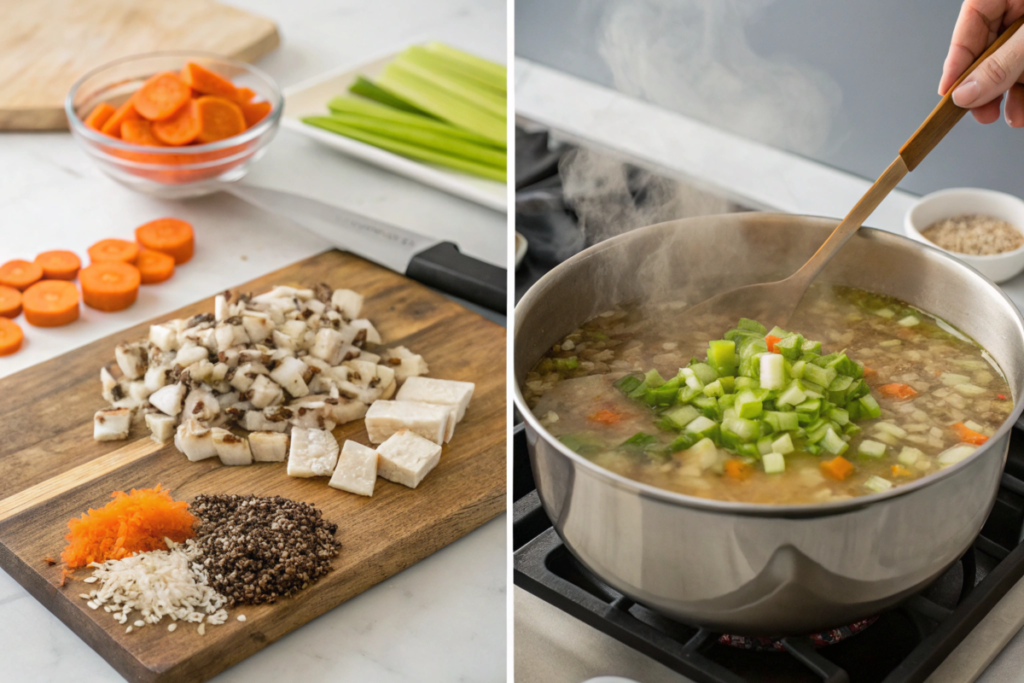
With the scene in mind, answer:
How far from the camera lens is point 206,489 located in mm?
1248

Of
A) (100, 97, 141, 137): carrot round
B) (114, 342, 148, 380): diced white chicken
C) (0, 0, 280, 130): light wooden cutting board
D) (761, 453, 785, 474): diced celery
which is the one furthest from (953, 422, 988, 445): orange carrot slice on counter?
(0, 0, 280, 130): light wooden cutting board

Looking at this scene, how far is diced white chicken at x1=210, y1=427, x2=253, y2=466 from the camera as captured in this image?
4.15 feet

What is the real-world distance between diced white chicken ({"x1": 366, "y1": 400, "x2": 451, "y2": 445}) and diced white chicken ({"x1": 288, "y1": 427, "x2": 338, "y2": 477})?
0.06m

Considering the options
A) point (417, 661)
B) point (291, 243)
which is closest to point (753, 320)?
point (417, 661)

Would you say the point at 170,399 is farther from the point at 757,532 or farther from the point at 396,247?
the point at 757,532

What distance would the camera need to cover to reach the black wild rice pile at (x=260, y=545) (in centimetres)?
108

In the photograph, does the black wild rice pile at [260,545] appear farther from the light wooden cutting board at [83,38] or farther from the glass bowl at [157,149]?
the light wooden cutting board at [83,38]

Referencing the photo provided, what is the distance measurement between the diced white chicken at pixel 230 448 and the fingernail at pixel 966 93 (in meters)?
0.98

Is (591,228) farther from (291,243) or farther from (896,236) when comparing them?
(291,243)

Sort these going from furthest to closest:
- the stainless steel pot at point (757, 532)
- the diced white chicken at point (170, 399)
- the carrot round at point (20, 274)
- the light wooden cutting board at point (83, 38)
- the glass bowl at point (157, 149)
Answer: the light wooden cutting board at point (83, 38)
the glass bowl at point (157, 149)
the carrot round at point (20, 274)
the diced white chicken at point (170, 399)
the stainless steel pot at point (757, 532)

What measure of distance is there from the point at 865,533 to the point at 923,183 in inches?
57.8

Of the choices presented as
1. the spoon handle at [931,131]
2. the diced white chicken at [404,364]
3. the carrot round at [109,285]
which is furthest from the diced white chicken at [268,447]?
the spoon handle at [931,131]

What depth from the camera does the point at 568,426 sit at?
99 centimetres

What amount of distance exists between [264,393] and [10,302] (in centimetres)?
62
